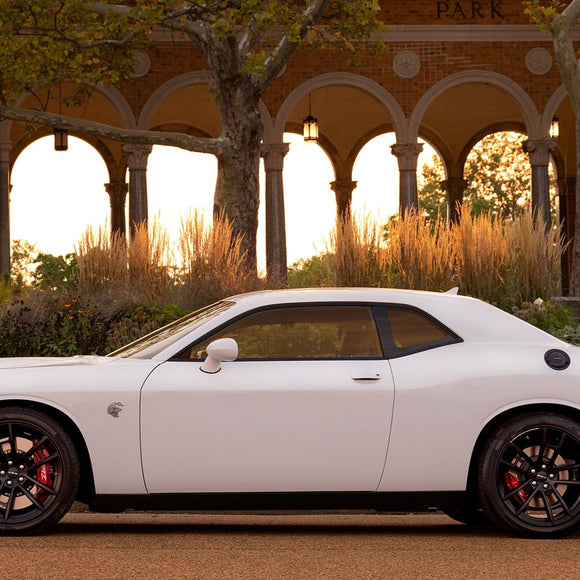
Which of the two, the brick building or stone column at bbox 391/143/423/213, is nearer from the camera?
the brick building

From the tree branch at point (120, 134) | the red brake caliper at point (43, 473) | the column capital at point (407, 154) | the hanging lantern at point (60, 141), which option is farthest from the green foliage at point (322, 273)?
the hanging lantern at point (60, 141)

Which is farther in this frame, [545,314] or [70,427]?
[545,314]

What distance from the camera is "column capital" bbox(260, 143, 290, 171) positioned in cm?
2672

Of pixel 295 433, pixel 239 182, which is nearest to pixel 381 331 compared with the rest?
pixel 295 433

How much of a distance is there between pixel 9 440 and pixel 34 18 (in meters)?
12.8

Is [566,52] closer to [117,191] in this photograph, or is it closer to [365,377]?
[365,377]

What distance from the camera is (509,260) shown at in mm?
14727

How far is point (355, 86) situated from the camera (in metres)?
27.3

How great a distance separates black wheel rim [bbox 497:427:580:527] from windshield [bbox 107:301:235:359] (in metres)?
1.81

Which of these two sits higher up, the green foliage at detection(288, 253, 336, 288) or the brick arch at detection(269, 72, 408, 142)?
the brick arch at detection(269, 72, 408, 142)

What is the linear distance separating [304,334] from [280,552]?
135 centimetres

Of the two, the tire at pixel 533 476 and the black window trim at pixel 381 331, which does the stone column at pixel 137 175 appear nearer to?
the black window trim at pixel 381 331

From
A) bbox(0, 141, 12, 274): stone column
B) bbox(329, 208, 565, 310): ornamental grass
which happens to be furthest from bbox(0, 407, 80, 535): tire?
bbox(0, 141, 12, 274): stone column

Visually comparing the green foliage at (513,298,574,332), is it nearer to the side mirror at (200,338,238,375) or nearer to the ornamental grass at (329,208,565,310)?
the ornamental grass at (329,208,565,310)
